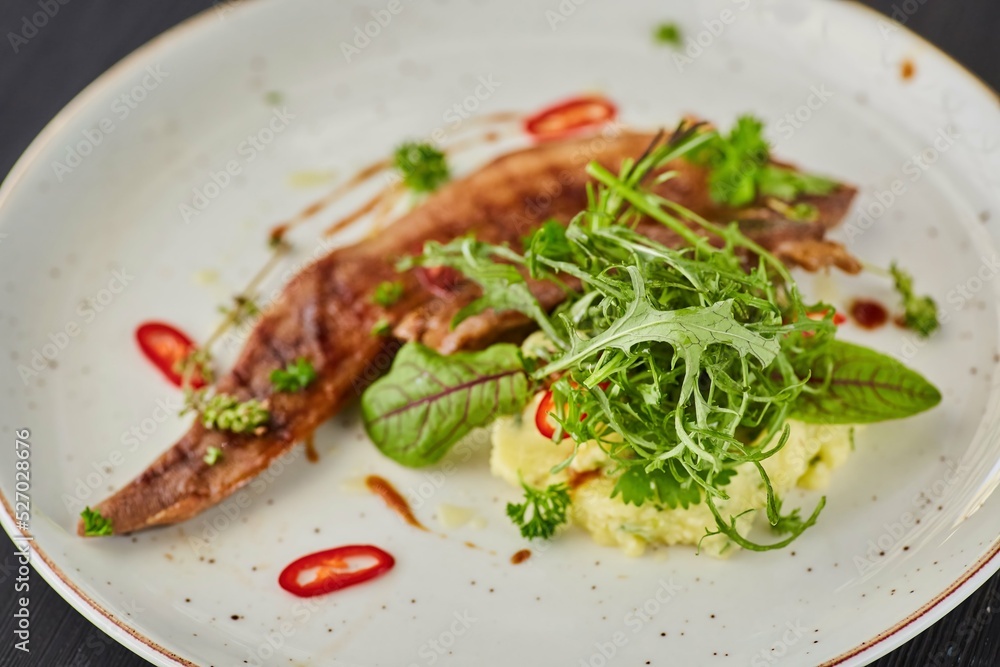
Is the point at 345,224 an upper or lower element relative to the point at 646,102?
lower

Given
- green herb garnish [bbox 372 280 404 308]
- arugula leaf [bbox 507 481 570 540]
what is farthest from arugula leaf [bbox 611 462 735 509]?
green herb garnish [bbox 372 280 404 308]

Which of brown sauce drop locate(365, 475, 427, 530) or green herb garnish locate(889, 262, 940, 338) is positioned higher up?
green herb garnish locate(889, 262, 940, 338)

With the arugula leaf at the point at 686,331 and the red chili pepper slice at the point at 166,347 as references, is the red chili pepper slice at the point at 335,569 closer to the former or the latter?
the red chili pepper slice at the point at 166,347

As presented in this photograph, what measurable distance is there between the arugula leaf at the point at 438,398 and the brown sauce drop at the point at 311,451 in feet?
0.95

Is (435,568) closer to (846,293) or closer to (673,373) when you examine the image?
(673,373)

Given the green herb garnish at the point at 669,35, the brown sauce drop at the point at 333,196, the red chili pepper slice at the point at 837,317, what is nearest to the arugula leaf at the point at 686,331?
the red chili pepper slice at the point at 837,317

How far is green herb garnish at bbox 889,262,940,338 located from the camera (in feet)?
13.8

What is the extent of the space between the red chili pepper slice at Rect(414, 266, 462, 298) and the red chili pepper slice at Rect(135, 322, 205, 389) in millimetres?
1082

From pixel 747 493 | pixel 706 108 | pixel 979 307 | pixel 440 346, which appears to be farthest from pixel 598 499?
pixel 706 108

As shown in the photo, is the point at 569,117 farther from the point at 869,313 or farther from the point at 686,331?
the point at 686,331

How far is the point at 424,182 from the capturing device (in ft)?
16.1

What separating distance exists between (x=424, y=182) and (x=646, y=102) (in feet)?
4.13

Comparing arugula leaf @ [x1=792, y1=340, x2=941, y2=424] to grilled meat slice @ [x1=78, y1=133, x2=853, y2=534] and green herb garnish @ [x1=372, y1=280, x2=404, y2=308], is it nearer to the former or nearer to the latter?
grilled meat slice @ [x1=78, y1=133, x2=853, y2=534]

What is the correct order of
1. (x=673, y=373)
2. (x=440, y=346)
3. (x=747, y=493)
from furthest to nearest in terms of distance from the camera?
(x=440, y=346) < (x=747, y=493) < (x=673, y=373)
